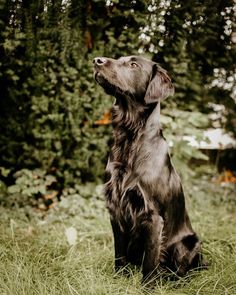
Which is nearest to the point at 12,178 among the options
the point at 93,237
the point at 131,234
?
Answer: the point at 93,237

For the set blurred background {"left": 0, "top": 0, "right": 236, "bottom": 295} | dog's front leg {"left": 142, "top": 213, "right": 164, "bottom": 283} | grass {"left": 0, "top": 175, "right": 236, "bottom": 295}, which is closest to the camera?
grass {"left": 0, "top": 175, "right": 236, "bottom": 295}

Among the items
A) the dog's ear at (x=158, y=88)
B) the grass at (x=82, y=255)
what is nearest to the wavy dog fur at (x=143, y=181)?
the dog's ear at (x=158, y=88)

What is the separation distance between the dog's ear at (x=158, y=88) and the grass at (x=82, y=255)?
1.17 metres

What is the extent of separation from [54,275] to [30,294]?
0.40 metres

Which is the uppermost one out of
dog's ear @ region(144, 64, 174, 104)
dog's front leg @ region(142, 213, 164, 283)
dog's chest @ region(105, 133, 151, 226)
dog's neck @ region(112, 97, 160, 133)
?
dog's ear @ region(144, 64, 174, 104)

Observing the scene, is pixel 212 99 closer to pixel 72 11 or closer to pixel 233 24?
pixel 233 24

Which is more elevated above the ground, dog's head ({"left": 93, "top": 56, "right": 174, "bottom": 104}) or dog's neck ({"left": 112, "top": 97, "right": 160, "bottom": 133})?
dog's head ({"left": 93, "top": 56, "right": 174, "bottom": 104})

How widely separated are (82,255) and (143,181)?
0.85 meters

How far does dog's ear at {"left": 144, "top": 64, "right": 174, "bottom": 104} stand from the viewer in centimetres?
278

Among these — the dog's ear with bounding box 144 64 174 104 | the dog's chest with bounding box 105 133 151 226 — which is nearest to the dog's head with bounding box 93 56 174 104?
the dog's ear with bounding box 144 64 174 104

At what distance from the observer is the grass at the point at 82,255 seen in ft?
8.32

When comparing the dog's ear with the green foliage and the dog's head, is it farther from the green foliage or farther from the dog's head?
the green foliage

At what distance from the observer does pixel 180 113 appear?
4.73 meters

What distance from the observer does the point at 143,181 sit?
266cm
